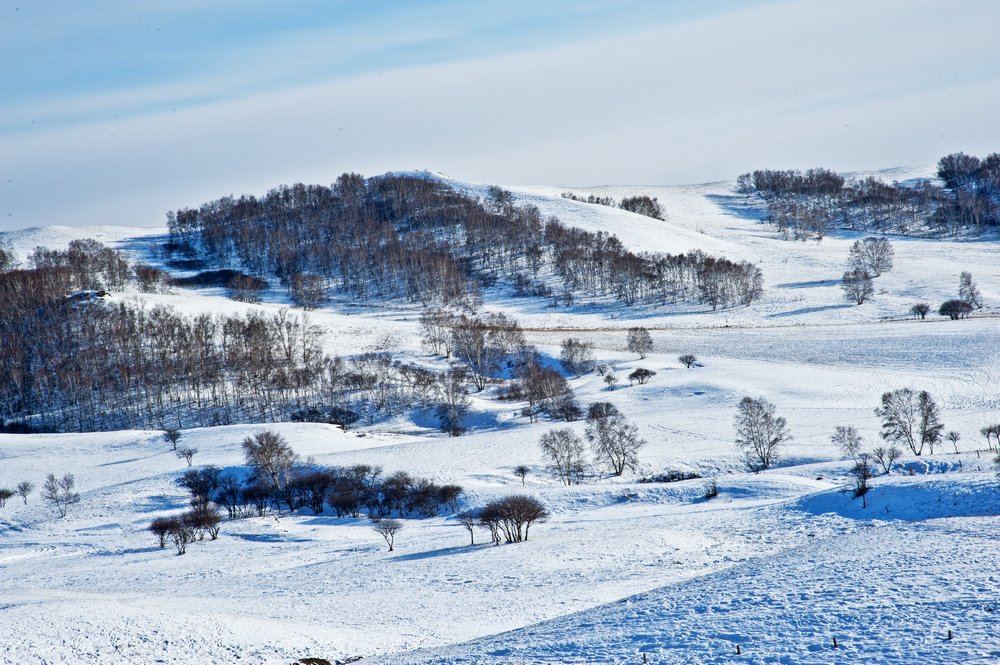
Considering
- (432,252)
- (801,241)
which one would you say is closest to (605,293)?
(432,252)

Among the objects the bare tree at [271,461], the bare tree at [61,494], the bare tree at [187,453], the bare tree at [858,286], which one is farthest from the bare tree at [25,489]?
the bare tree at [858,286]

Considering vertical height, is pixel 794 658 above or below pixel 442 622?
above

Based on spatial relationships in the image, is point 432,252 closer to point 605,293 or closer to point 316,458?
point 605,293

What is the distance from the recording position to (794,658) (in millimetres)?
15875

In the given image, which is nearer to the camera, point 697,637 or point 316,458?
point 697,637

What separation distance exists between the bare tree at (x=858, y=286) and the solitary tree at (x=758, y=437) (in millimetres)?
72092

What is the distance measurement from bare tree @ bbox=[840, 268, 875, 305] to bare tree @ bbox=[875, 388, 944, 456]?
68207mm

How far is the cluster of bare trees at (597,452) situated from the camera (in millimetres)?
57656

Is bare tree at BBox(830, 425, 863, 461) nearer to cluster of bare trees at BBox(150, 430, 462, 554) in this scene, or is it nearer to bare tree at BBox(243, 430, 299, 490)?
cluster of bare trees at BBox(150, 430, 462, 554)

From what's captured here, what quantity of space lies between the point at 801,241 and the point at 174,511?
17246 centimetres

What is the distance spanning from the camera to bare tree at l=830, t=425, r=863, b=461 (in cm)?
5472

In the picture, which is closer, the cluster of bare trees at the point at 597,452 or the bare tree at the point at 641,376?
the cluster of bare trees at the point at 597,452

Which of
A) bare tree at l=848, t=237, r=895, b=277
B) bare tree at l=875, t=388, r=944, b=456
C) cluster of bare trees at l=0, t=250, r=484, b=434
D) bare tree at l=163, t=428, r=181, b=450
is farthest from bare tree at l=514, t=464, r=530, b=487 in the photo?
bare tree at l=848, t=237, r=895, b=277

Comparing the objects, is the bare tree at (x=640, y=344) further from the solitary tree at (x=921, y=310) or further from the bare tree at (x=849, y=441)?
the bare tree at (x=849, y=441)
